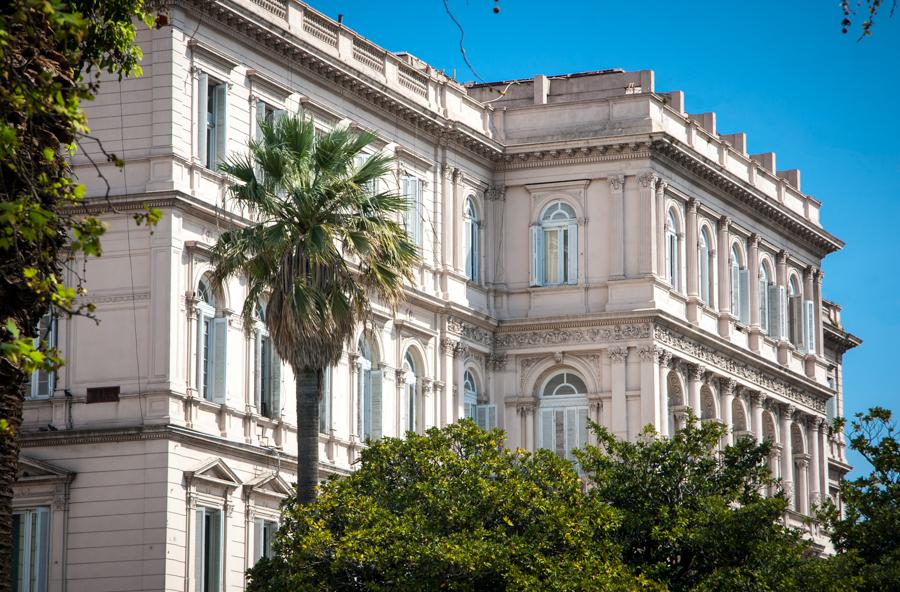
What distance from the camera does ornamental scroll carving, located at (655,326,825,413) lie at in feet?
218

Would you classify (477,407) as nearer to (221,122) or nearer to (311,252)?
(221,122)

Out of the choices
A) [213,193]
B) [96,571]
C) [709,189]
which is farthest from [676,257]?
[96,571]

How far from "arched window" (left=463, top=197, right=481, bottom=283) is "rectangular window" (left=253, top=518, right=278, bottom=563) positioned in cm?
1390

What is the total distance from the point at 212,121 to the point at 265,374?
21.1 feet

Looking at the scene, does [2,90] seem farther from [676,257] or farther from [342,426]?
[676,257]

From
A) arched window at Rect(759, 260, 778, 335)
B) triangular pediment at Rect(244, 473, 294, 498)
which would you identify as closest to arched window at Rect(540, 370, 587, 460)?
arched window at Rect(759, 260, 778, 335)

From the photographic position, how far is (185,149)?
51875 millimetres

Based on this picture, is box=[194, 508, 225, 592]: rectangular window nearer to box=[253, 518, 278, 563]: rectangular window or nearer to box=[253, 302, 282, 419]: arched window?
box=[253, 518, 278, 563]: rectangular window

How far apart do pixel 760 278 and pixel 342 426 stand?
22.4 m

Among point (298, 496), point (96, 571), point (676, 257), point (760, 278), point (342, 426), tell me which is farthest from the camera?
point (760, 278)

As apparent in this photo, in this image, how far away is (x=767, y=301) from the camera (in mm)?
76125

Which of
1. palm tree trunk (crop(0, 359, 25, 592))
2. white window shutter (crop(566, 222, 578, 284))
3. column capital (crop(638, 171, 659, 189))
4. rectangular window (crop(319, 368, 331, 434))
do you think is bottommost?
palm tree trunk (crop(0, 359, 25, 592))

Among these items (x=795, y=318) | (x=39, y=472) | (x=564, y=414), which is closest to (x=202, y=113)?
(x=39, y=472)

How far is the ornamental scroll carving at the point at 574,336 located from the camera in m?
65.2
